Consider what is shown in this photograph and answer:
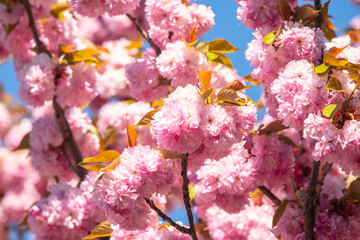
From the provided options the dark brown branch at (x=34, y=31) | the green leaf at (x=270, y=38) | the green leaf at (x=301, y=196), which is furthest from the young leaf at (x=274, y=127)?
the dark brown branch at (x=34, y=31)

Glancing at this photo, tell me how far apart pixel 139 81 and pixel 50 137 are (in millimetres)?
597

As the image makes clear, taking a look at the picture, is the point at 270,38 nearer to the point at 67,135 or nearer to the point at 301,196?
the point at 301,196

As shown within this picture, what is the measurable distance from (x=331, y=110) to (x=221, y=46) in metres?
0.65

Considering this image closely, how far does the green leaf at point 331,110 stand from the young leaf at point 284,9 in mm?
422

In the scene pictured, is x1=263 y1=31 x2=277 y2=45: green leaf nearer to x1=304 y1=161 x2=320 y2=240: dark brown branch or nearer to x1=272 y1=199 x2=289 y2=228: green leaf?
x1=304 y1=161 x2=320 y2=240: dark brown branch

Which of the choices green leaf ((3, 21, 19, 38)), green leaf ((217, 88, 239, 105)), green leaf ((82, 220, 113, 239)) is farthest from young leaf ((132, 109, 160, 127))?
green leaf ((3, 21, 19, 38))

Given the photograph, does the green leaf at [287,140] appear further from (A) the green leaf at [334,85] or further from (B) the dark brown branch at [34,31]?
(B) the dark brown branch at [34,31]

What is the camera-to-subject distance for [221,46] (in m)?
1.91

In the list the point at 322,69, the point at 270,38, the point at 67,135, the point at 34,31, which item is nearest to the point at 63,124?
the point at 67,135

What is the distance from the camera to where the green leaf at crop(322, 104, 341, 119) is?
4.45ft

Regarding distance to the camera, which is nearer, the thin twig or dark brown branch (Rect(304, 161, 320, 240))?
dark brown branch (Rect(304, 161, 320, 240))

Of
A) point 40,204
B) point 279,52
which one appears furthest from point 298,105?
point 40,204

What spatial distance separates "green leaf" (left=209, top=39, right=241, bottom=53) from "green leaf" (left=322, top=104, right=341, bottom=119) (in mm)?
590

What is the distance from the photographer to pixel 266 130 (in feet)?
5.97
